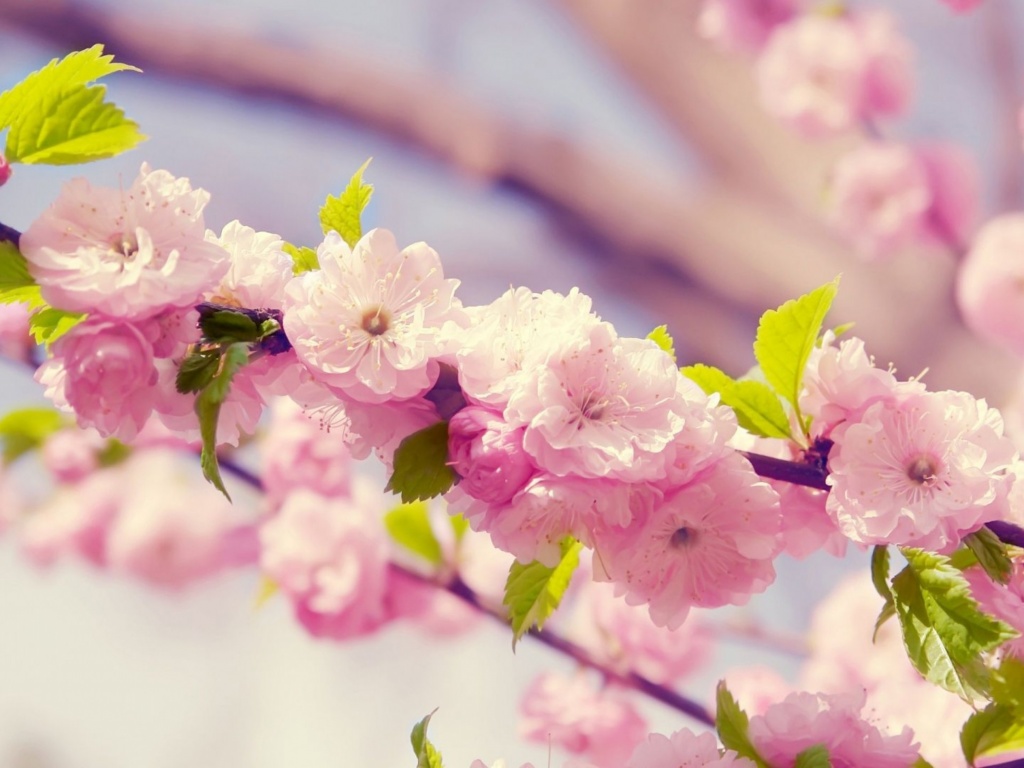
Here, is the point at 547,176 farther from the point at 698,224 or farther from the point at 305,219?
the point at 305,219

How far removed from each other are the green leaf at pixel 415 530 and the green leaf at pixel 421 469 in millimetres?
559

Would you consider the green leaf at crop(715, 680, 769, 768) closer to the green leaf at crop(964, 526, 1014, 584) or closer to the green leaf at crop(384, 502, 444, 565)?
the green leaf at crop(964, 526, 1014, 584)

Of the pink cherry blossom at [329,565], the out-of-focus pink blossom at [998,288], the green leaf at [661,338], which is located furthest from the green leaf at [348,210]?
the out-of-focus pink blossom at [998,288]

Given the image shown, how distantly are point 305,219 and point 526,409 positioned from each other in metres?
2.15

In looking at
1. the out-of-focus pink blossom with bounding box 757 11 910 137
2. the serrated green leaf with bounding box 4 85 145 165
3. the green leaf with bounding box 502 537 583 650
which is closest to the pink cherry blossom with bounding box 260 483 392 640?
the green leaf with bounding box 502 537 583 650

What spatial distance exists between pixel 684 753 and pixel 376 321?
23cm

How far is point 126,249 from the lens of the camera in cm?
37

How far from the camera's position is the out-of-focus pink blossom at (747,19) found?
1953 millimetres

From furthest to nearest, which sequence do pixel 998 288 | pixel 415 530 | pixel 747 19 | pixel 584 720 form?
pixel 747 19, pixel 998 288, pixel 584 720, pixel 415 530

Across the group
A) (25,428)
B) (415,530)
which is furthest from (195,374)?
(25,428)

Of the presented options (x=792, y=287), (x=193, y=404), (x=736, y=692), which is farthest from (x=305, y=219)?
(x=193, y=404)

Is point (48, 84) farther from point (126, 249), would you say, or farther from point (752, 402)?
point (752, 402)

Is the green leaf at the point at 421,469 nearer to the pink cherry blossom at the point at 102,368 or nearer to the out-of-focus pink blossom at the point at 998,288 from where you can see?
the pink cherry blossom at the point at 102,368

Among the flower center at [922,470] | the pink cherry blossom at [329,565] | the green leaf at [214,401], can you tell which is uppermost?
the flower center at [922,470]
